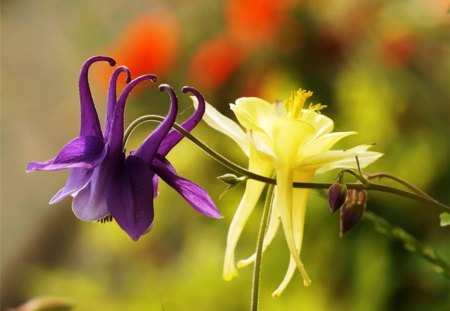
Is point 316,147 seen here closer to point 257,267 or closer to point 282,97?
point 257,267

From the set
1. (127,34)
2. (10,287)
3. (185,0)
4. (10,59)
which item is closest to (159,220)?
(127,34)

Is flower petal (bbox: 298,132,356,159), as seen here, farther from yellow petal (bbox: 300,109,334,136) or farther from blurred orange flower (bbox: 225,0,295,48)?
blurred orange flower (bbox: 225,0,295,48)

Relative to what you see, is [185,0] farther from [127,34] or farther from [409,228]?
[409,228]

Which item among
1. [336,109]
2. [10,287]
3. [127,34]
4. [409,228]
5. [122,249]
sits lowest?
[10,287]

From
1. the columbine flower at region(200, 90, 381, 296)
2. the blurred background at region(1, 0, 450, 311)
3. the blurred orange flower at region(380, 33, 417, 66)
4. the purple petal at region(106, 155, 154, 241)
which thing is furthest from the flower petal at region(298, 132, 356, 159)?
the blurred orange flower at region(380, 33, 417, 66)

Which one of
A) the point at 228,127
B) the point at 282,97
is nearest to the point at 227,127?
the point at 228,127

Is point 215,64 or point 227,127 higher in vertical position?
point 227,127
